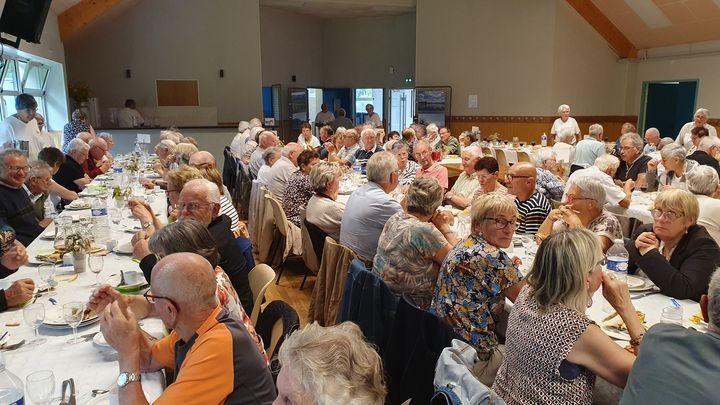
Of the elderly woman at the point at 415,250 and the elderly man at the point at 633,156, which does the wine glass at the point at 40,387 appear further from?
the elderly man at the point at 633,156

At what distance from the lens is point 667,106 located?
13164 millimetres

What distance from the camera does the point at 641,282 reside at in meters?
2.75

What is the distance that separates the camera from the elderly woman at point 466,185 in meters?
5.05

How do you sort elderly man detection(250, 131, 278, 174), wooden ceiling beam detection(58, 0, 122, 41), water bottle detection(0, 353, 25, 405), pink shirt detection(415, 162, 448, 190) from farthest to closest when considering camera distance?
wooden ceiling beam detection(58, 0, 122, 41)
elderly man detection(250, 131, 278, 174)
pink shirt detection(415, 162, 448, 190)
water bottle detection(0, 353, 25, 405)

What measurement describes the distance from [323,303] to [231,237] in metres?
1.13

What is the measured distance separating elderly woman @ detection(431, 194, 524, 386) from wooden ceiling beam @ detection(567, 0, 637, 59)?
11712 millimetres

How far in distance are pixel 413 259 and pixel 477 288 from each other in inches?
20.8

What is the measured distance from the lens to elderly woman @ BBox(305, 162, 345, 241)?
14.3 ft

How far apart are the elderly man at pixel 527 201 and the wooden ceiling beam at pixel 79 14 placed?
9.94 m

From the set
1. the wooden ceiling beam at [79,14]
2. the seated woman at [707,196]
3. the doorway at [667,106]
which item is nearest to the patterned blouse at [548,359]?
the seated woman at [707,196]

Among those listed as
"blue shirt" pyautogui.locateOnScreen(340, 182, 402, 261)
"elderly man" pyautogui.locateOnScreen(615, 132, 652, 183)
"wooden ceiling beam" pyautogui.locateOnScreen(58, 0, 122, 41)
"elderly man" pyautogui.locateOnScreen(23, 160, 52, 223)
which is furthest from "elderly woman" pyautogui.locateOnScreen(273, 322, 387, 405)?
"wooden ceiling beam" pyautogui.locateOnScreen(58, 0, 122, 41)

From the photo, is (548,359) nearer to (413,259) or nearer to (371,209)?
(413,259)

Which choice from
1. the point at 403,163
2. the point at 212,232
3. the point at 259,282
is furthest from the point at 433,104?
the point at 259,282

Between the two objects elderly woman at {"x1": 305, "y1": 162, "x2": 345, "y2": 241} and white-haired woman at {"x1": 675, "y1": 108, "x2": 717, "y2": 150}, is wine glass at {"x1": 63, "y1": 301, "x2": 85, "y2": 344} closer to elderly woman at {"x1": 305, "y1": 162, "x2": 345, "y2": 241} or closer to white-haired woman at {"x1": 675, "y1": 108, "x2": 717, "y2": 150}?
elderly woman at {"x1": 305, "y1": 162, "x2": 345, "y2": 241}
